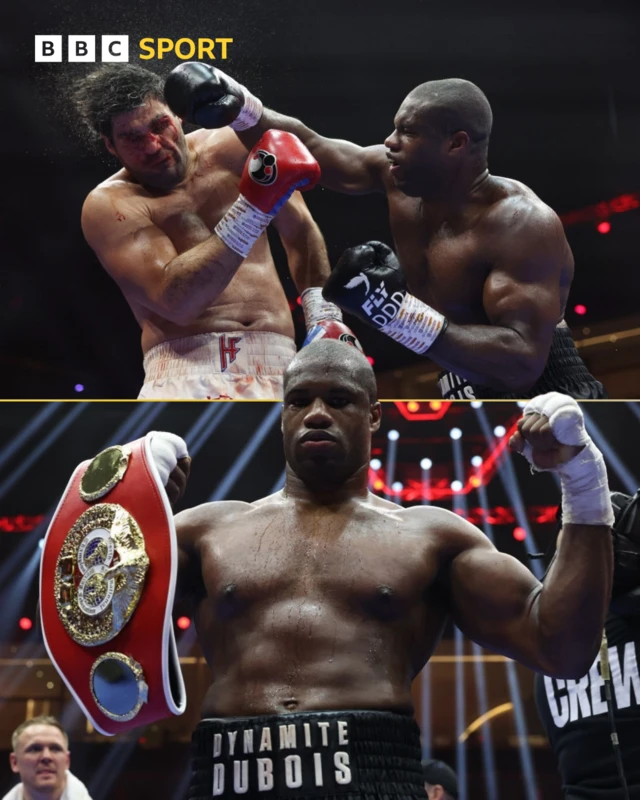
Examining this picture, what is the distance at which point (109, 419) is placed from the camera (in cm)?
308

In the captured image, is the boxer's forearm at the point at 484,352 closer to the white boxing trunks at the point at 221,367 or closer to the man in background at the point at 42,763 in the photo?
the white boxing trunks at the point at 221,367

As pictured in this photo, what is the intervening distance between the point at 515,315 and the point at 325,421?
130cm

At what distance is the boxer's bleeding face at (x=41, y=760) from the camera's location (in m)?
2.82

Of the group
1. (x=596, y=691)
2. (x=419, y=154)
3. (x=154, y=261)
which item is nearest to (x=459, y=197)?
(x=419, y=154)

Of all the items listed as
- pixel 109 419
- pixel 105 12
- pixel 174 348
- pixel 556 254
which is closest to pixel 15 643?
pixel 109 419

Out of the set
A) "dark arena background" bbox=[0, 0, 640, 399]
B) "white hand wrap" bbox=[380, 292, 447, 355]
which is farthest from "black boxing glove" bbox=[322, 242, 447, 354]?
"dark arena background" bbox=[0, 0, 640, 399]

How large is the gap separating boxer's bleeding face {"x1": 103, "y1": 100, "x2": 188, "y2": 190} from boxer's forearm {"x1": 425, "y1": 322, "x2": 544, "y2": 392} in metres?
1.06

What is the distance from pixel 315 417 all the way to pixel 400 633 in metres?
0.38

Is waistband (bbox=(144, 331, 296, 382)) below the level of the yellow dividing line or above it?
above

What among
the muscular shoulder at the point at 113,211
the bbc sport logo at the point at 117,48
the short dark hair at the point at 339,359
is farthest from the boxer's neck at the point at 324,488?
the bbc sport logo at the point at 117,48

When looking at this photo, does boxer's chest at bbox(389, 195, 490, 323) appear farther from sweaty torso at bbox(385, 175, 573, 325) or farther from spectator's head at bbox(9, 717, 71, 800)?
spectator's head at bbox(9, 717, 71, 800)

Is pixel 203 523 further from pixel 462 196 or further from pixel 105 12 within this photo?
pixel 105 12

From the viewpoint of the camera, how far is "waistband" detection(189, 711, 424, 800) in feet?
5.79

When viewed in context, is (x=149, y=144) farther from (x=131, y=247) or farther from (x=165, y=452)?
(x=165, y=452)
